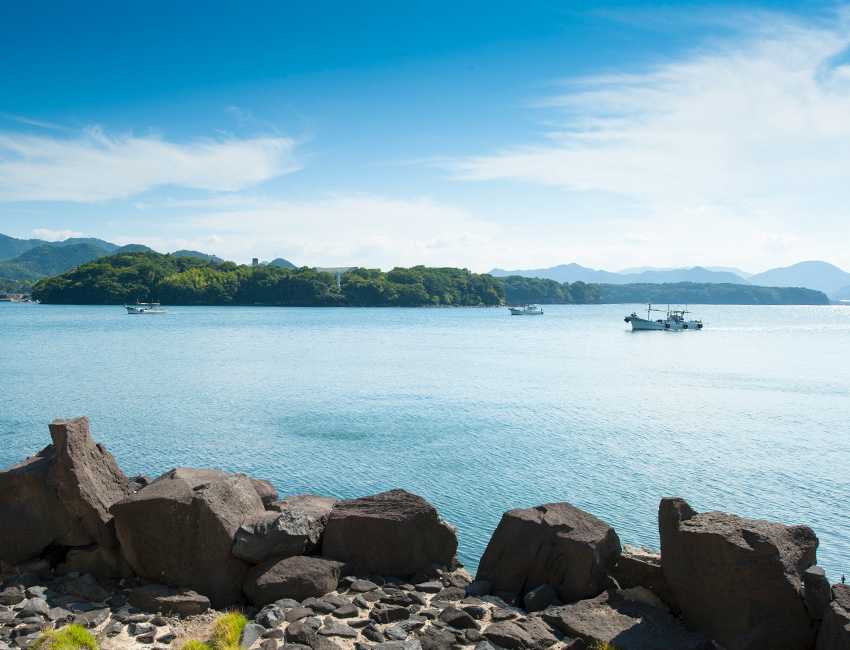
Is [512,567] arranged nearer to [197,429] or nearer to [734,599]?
[734,599]

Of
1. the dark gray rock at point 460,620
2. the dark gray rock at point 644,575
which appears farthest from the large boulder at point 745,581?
the dark gray rock at point 460,620

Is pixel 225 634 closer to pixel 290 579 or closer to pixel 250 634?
pixel 250 634

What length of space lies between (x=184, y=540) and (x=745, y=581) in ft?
24.9

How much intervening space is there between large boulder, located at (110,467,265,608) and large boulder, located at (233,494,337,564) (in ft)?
0.74

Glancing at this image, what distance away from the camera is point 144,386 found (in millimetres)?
36719

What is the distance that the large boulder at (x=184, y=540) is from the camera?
8.89m

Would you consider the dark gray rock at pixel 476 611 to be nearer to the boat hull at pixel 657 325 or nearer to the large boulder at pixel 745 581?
the large boulder at pixel 745 581

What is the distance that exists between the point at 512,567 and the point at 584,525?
127cm

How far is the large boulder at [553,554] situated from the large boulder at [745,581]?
1154 mm

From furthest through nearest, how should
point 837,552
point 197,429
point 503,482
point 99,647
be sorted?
point 197,429 → point 503,482 → point 837,552 → point 99,647

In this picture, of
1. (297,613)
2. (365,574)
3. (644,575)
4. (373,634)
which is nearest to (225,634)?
(297,613)

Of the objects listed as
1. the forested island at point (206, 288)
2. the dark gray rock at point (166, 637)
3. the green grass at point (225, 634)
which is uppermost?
the forested island at point (206, 288)

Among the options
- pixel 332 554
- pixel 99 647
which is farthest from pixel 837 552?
pixel 99 647

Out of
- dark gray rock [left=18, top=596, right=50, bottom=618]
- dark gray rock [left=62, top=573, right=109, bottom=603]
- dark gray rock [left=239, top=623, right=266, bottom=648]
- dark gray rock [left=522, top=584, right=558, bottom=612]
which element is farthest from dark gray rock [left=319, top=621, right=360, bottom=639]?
dark gray rock [left=18, top=596, right=50, bottom=618]
